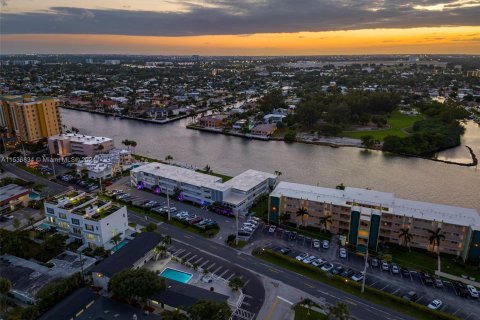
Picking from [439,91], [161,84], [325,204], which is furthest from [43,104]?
[439,91]

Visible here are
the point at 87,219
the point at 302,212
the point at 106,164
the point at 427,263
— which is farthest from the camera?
the point at 106,164

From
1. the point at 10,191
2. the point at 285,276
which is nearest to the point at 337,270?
the point at 285,276

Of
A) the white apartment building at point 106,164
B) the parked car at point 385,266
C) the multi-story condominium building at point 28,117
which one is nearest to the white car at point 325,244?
the parked car at point 385,266

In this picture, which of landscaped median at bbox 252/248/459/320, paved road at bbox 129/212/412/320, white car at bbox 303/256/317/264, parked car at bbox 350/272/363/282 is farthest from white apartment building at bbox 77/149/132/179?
parked car at bbox 350/272/363/282

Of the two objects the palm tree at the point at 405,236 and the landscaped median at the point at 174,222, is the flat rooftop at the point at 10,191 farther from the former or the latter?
the palm tree at the point at 405,236

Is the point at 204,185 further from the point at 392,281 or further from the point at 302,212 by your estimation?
the point at 392,281

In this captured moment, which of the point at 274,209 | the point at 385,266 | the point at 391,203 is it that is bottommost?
the point at 385,266
